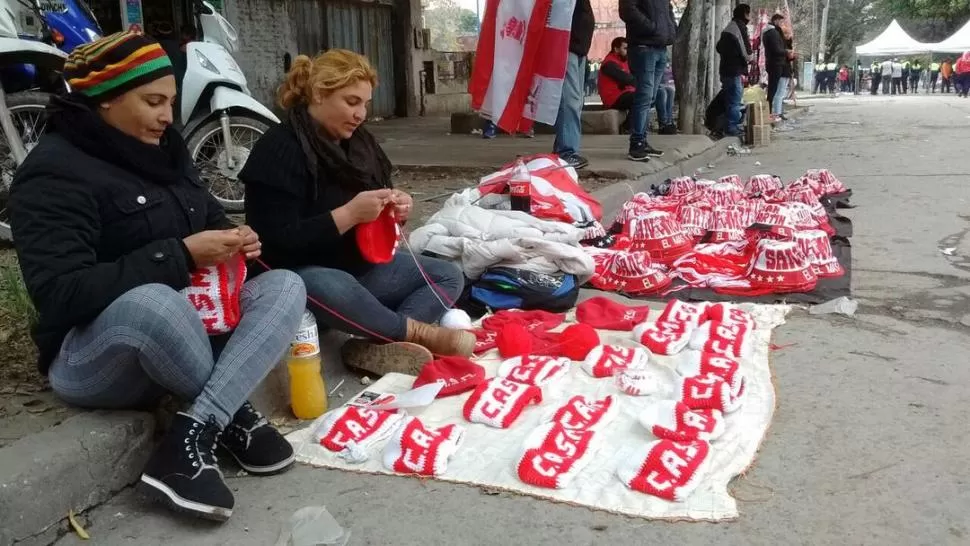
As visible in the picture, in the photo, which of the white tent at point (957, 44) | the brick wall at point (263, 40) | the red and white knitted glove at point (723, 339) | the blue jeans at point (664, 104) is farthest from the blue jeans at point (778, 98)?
the white tent at point (957, 44)

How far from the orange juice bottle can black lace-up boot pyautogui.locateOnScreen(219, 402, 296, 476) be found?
0.32 metres

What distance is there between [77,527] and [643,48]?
6800mm

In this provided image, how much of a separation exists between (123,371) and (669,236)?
3334 millimetres

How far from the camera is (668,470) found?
2303 mm

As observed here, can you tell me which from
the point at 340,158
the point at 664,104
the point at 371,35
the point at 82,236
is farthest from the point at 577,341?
the point at 371,35

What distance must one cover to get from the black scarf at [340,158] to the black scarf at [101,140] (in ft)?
2.37

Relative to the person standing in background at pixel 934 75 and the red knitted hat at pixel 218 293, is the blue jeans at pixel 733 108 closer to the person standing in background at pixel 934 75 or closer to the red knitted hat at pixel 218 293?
the red knitted hat at pixel 218 293

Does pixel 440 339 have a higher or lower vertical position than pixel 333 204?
lower

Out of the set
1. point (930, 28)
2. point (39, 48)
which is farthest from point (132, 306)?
point (930, 28)

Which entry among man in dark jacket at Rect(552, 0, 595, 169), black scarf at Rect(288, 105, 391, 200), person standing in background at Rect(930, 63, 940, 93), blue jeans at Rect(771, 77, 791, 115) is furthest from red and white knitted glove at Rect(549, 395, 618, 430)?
person standing in background at Rect(930, 63, 940, 93)

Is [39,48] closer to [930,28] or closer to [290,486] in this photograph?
[290,486]

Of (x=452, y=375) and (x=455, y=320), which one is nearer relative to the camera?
(x=452, y=375)

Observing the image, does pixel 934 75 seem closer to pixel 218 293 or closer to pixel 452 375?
pixel 452 375

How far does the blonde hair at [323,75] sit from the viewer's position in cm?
297
